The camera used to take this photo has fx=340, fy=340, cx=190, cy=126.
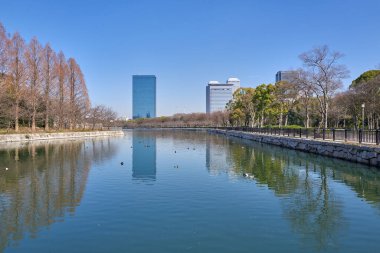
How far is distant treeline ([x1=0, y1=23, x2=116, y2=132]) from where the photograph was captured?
40500 millimetres

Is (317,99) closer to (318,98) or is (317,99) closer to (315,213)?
(318,98)

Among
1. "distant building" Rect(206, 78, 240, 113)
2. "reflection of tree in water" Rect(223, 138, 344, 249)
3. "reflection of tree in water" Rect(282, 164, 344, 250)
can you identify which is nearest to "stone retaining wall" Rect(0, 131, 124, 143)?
"reflection of tree in water" Rect(223, 138, 344, 249)

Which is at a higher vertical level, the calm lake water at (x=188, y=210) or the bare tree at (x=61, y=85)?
the bare tree at (x=61, y=85)

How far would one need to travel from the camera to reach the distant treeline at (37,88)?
133 ft

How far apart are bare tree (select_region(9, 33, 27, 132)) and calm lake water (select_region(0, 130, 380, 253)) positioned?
2633cm

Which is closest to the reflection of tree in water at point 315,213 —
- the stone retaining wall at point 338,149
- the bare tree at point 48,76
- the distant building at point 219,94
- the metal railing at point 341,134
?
the stone retaining wall at point 338,149

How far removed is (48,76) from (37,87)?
3522 mm

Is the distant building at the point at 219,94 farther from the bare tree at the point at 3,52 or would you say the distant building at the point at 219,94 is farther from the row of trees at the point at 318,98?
the bare tree at the point at 3,52

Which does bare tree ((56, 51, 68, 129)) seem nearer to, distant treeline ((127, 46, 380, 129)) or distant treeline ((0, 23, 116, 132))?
→ distant treeline ((0, 23, 116, 132))

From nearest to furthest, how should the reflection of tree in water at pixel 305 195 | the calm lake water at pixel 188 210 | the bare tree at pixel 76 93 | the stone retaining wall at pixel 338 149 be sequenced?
1. the calm lake water at pixel 188 210
2. the reflection of tree in water at pixel 305 195
3. the stone retaining wall at pixel 338 149
4. the bare tree at pixel 76 93

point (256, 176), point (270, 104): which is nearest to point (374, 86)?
point (270, 104)

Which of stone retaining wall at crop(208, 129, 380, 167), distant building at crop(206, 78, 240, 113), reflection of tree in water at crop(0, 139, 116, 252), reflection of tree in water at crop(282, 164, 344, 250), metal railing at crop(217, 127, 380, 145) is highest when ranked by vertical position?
distant building at crop(206, 78, 240, 113)

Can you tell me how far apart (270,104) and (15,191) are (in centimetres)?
4818

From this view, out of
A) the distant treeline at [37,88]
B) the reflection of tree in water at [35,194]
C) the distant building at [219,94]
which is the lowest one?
the reflection of tree in water at [35,194]
